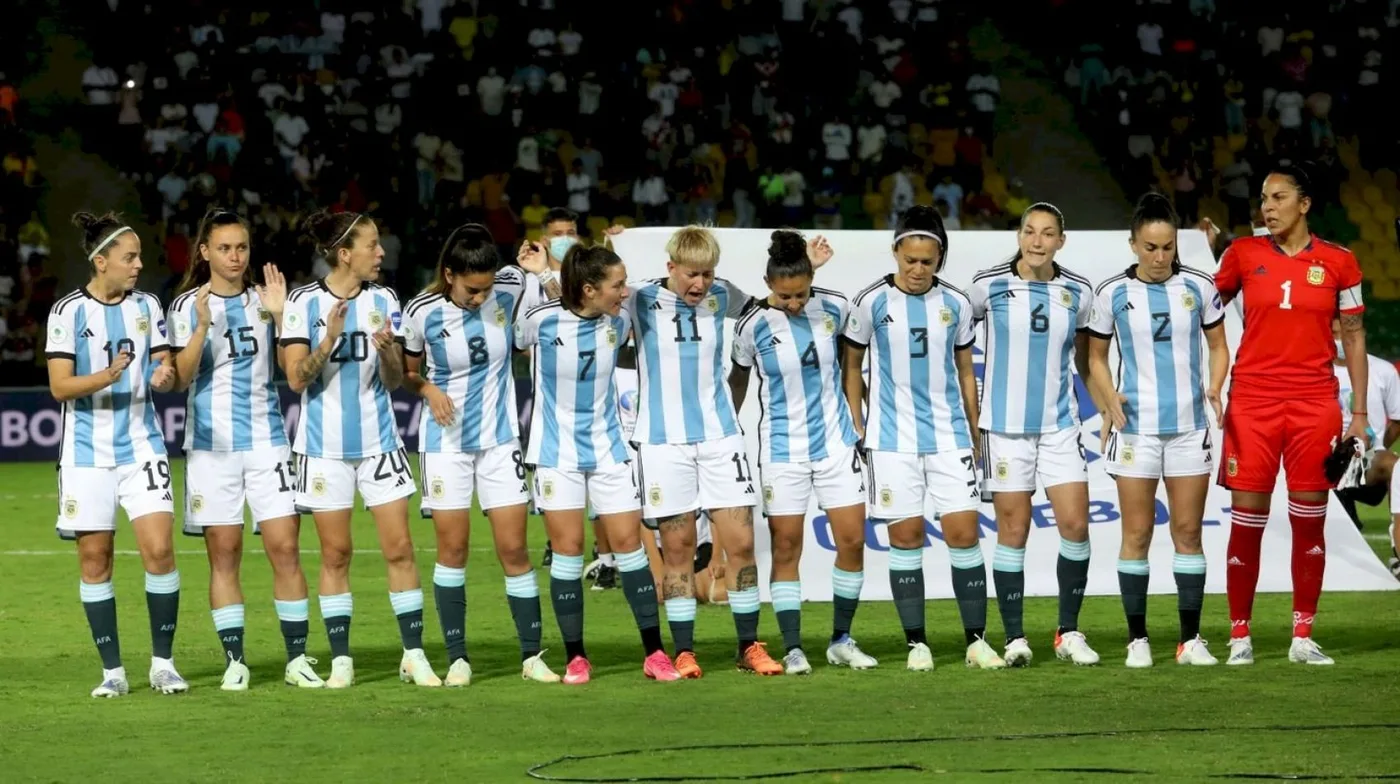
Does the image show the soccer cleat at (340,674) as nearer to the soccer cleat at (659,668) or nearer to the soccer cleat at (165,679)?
the soccer cleat at (165,679)

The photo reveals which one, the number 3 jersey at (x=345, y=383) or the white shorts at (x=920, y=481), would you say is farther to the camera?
A: the white shorts at (x=920, y=481)

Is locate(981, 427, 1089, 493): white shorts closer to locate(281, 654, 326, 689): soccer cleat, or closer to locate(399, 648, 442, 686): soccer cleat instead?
locate(399, 648, 442, 686): soccer cleat

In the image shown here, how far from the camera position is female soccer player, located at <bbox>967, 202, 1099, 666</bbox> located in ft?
29.4

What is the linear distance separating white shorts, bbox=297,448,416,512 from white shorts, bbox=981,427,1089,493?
2638 millimetres

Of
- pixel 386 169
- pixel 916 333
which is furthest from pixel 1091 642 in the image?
pixel 386 169

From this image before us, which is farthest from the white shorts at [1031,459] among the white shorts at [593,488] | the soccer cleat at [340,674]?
the soccer cleat at [340,674]

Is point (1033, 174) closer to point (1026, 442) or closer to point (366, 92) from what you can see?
point (366, 92)

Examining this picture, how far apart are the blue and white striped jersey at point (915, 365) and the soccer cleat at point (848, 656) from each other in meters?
0.91

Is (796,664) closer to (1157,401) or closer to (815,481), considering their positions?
(815,481)

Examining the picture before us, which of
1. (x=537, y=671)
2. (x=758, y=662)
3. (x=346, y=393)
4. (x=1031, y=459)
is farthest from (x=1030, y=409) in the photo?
(x=346, y=393)

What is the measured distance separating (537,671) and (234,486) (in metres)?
1.54

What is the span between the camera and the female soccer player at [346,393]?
8.41 metres

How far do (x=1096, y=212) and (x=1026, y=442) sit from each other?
18558 millimetres

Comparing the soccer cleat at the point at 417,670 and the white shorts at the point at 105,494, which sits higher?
the white shorts at the point at 105,494
